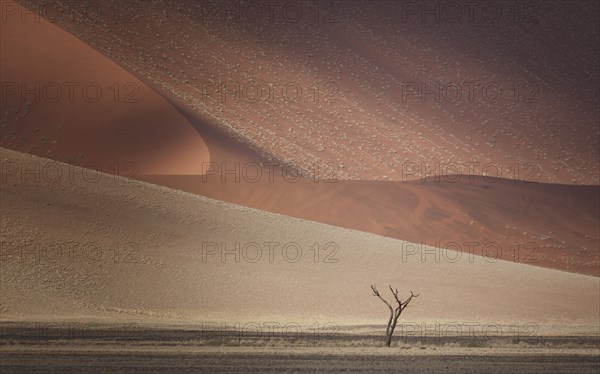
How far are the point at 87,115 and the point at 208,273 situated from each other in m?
10.5

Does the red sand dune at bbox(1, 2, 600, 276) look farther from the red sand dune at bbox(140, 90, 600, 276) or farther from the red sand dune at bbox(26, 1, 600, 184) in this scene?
the red sand dune at bbox(26, 1, 600, 184)

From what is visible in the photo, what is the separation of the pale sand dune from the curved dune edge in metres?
2.91

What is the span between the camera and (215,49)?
1570 inches

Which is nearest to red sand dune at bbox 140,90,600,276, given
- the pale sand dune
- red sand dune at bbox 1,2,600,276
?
red sand dune at bbox 1,2,600,276

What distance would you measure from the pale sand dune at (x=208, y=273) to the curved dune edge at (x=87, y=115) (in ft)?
9.54

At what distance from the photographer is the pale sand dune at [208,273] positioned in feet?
74.7

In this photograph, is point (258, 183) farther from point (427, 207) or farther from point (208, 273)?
point (208, 273)

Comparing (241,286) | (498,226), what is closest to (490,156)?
(498,226)

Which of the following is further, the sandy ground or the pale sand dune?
the pale sand dune

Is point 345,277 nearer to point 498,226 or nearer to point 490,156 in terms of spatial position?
point 498,226

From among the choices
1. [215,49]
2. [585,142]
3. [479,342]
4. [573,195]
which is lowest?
[479,342]

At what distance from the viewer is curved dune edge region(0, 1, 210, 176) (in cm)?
3147

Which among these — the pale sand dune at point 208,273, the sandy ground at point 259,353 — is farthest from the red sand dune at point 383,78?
the sandy ground at point 259,353

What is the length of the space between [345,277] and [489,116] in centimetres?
1735
